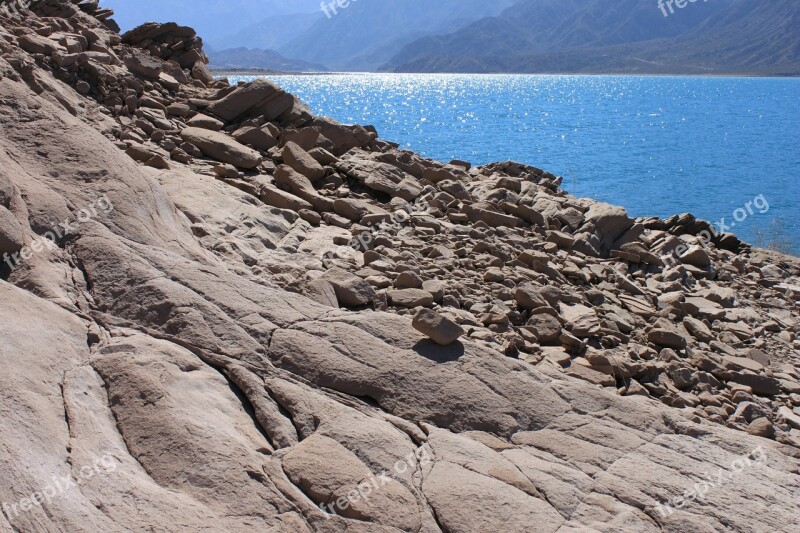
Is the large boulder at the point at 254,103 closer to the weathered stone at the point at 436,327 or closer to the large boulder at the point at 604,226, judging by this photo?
the large boulder at the point at 604,226

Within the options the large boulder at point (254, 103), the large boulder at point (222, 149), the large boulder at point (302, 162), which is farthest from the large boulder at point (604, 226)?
the large boulder at point (254, 103)

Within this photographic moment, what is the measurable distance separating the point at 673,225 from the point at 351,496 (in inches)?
484

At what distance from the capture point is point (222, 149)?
10438 mm

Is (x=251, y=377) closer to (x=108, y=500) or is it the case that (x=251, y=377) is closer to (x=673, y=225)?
(x=108, y=500)

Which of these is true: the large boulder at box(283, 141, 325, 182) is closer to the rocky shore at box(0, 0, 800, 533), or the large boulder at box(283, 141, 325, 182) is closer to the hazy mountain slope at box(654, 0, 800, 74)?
the rocky shore at box(0, 0, 800, 533)

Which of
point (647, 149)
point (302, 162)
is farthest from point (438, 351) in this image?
point (647, 149)

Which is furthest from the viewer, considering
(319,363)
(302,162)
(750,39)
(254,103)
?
(750,39)

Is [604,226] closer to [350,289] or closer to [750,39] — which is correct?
[350,289]

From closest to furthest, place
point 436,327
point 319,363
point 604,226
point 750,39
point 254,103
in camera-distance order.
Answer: point 319,363 → point 436,327 → point 604,226 → point 254,103 → point 750,39

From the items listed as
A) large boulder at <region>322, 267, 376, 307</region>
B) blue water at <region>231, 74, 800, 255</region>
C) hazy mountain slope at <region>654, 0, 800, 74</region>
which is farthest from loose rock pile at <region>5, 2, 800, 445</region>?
hazy mountain slope at <region>654, 0, 800, 74</region>

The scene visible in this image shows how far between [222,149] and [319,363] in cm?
609

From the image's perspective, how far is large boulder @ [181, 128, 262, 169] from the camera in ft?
34.1

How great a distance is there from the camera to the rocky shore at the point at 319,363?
3895mm

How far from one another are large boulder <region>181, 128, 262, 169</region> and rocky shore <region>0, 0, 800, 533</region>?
0.04 metres
